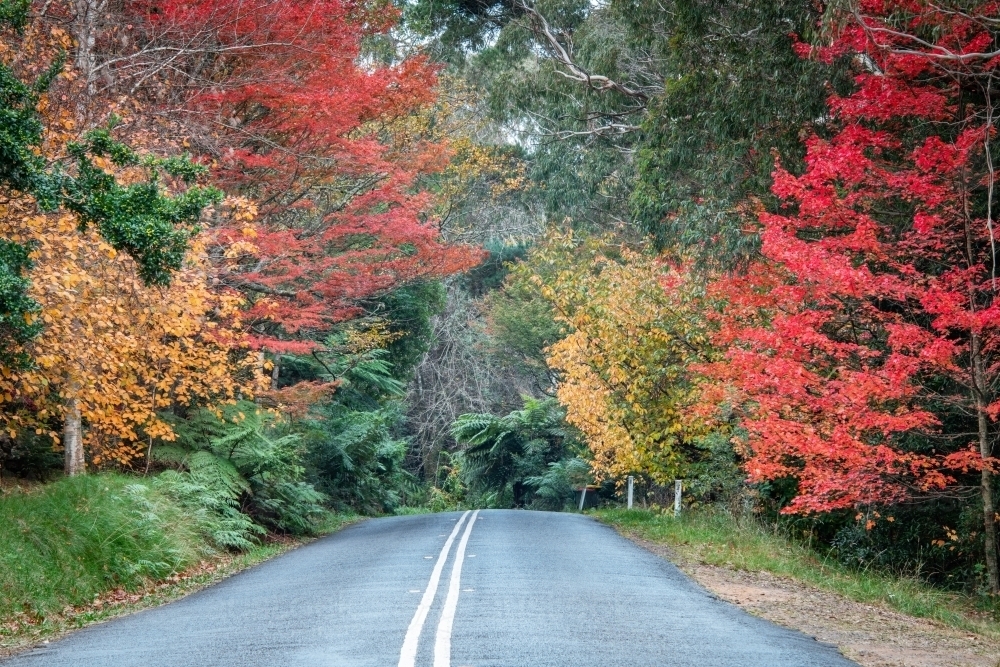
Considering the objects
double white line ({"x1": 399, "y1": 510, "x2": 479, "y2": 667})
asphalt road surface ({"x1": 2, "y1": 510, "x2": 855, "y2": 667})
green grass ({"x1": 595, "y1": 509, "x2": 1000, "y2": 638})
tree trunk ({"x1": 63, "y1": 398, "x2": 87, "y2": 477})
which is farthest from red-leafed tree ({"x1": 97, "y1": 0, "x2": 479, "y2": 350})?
green grass ({"x1": 595, "y1": 509, "x2": 1000, "y2": 638})

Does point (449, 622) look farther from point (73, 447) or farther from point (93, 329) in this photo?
point (73, 447)

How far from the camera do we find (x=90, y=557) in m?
13.2

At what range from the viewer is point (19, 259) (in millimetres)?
10648

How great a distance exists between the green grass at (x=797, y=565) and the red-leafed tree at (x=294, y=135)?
8274mm

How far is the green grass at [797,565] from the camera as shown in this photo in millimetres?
13438

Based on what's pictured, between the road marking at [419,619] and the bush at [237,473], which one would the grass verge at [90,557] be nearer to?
the bush at [237,473]

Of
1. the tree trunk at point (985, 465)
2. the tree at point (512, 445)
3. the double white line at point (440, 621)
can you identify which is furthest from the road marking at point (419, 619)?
the tree at point (512, 445)

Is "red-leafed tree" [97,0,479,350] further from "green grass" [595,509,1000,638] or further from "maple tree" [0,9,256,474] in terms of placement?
"green grass" [595,509,1000,638]

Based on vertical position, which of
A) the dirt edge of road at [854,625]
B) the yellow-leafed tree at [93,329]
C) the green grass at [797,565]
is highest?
the yellow-leafed tree at [93,329]

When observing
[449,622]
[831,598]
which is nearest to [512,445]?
[831,598]

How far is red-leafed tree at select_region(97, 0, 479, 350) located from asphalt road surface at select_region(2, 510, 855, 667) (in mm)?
5164

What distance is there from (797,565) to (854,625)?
18.3 feet

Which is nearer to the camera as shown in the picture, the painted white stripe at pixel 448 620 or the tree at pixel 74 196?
the painted white stripe at pixel 448 620

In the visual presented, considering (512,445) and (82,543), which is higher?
(82,543)
